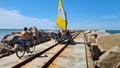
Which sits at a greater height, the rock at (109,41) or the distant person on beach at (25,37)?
the distant person on beach at (25,37)

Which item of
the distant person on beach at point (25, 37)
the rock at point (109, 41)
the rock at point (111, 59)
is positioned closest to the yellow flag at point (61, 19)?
the rock at point (109, 41)

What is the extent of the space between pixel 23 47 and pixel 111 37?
272 inches

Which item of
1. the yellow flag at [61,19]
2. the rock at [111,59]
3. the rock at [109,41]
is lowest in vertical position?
the rock at [111,59]

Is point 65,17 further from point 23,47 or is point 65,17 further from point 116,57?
point 116,57

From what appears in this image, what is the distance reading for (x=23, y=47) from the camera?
12680 mm

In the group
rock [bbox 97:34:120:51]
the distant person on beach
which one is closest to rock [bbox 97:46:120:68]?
rock [bbox 97:34:120:51]

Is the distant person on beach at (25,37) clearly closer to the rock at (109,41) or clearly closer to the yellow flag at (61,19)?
the rock at (109,41)

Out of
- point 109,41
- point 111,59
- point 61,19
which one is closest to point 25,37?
point 111,59

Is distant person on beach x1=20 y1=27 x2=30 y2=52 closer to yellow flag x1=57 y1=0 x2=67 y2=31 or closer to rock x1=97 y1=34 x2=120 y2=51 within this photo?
rock x1=97 y1=34 x2=120 y2=51

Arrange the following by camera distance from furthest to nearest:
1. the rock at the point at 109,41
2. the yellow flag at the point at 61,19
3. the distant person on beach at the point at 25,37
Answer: the yellow flag at the point at 61,19, the rock at the point at 109,41, the distant person on beach at the point at 25,37

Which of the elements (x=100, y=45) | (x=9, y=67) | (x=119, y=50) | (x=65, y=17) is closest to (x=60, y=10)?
(x=65, y=17)

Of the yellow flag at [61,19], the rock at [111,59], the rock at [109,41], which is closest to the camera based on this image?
the rock at [111,59]

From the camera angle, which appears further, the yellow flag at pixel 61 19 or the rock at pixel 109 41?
the yellow flag at pixel 61 19

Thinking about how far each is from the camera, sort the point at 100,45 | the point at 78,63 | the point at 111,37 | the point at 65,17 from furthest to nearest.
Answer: the point at 65,17, the point at 100,45, the point at 111,37, the point at 78,63
